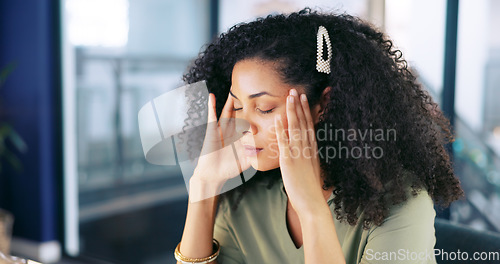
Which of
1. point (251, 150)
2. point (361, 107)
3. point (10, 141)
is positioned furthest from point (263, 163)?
point (10, 141)

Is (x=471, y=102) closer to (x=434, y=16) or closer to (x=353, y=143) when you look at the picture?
(x=434, y=16)

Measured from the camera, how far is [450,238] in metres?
1.15

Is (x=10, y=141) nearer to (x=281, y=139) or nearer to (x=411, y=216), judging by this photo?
(x=281, y=139)

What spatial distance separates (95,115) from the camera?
3.17 m

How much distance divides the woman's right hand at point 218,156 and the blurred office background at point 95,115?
1607mm

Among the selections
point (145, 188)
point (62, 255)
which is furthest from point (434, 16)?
point (62, 255)

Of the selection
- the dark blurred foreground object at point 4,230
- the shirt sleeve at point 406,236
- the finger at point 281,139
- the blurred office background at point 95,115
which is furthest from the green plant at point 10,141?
the shirt sleeve at point 406,236

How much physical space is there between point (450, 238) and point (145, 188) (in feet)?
7.61

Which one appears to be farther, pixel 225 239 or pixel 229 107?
pixel 225 239

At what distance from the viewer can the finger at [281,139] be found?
1008mm

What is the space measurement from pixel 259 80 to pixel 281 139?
0.48 ft

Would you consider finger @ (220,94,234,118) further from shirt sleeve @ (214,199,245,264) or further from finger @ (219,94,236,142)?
shirt sleeve @ (214,199,245,264)

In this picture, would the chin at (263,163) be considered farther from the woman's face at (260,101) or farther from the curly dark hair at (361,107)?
the curly dark hair at (361,107)

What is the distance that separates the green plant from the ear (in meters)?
2.52
